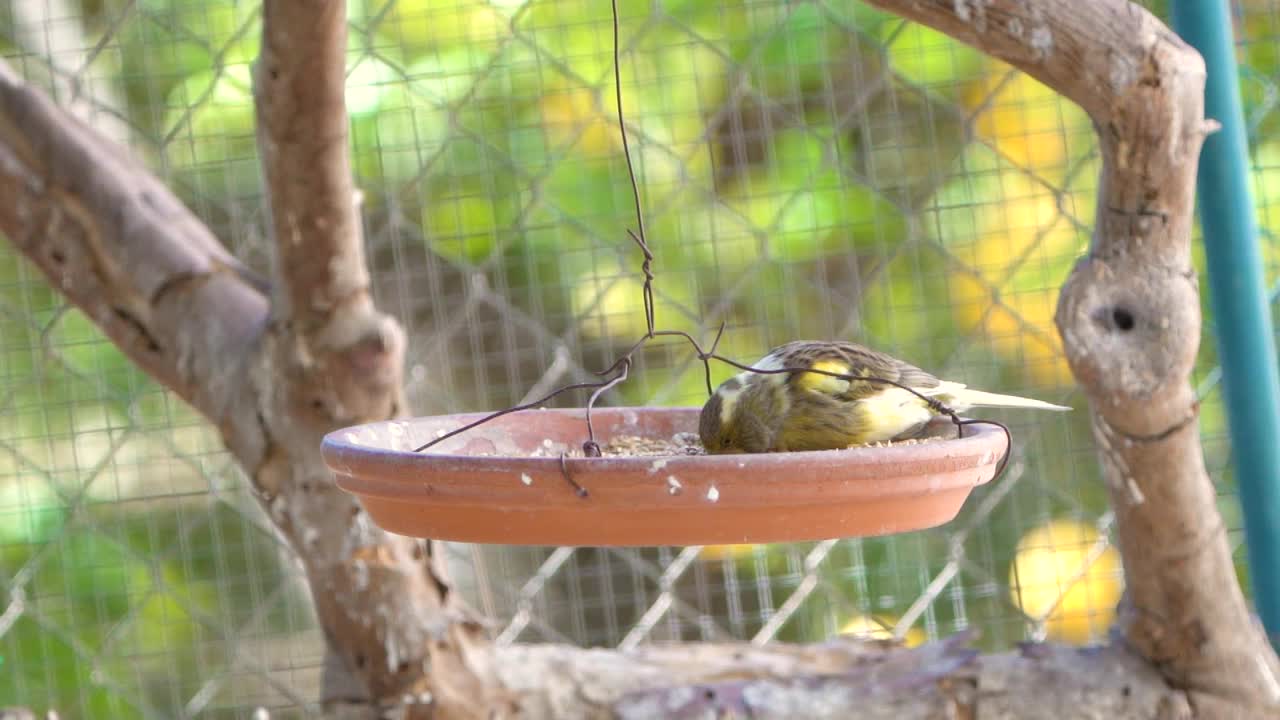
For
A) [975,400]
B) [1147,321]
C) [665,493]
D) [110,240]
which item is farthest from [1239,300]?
[110,240]

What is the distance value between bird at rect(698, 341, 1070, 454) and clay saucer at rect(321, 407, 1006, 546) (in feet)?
0.54

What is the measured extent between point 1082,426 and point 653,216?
681 millimetres

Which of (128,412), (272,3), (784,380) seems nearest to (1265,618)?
(784,380)

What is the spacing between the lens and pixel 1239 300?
5.16ft

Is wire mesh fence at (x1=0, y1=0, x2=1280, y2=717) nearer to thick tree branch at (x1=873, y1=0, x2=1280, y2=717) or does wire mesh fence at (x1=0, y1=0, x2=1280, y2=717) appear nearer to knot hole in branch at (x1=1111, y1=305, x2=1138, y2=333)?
thick tree branch at (x1=873, y1=0, x2=1280, y2=717)

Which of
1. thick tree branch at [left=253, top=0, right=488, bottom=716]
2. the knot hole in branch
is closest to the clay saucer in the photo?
the knot hole in branch

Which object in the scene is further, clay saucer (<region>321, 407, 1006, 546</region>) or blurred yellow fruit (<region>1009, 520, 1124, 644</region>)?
blurred yellow fruit (<region>1009, 520, 1124, 644</region>)

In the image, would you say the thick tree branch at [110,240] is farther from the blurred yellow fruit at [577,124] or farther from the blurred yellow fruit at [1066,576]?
the blurred yellow fruit at [1066,576]

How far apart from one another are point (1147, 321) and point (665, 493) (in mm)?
629

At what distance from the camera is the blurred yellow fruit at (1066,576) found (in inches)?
79.5

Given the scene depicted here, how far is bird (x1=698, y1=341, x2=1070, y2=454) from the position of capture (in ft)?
3.67

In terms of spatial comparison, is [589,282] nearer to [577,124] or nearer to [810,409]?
[577,124]

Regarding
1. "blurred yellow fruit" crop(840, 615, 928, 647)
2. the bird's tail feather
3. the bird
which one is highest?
the bird

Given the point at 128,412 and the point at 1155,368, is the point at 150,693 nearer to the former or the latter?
the point at 128,412
